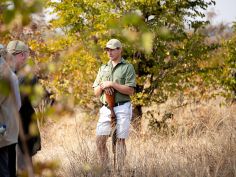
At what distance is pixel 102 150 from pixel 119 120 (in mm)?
429

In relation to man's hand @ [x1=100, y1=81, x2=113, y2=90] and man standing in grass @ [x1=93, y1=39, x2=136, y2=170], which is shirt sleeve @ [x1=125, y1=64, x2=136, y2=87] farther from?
man's hand @ [x1=100, y1=81, x2=113, y2=90]

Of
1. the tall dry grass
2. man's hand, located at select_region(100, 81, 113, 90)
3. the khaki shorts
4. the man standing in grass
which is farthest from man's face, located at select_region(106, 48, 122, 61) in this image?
the tall dry grass

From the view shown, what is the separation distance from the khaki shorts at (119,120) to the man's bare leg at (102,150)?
78 mm

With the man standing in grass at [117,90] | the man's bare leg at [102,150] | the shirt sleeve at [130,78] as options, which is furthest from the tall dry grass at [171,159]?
the shirt sleeve at [130,78]

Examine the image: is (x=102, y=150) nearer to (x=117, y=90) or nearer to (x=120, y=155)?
(x=120, y=155)

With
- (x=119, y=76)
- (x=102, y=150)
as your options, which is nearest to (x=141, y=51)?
(x=119, y=76)

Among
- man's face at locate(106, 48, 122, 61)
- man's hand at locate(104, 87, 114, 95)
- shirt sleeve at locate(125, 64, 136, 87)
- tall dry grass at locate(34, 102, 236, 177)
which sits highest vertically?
man's face at locate(106, 48, 122, 61)

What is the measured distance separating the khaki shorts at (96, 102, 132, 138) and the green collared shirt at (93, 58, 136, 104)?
0.10 metres

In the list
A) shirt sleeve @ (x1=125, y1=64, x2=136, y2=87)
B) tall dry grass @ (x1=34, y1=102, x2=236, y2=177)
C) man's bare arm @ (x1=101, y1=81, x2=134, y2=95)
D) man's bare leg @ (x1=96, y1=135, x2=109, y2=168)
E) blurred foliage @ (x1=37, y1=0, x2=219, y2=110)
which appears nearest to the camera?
tall dry grass @ (x1=34, y1=102, x2=236, y2=177)

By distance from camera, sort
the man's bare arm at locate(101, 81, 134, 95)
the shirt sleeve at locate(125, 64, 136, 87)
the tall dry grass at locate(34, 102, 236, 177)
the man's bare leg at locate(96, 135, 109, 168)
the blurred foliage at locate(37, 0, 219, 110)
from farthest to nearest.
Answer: the blurred foliage at locate(37, 0, 219, 110)
the shirt sleeve at locate(125, 64, 136, 87)
the man's bare arm at locate(101, 81, 134, 95)
the man's bare leg at locate(96, 135, 109, 168)
the tall dry grass at locate(34, 102, 236, 177)

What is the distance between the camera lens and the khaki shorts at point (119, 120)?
5.93m

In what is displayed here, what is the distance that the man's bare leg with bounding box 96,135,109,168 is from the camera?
5.38 metres

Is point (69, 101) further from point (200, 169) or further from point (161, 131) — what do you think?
point (161, 131)

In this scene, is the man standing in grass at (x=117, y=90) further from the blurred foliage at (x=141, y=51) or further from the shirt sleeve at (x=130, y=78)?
the blurred foliage at (x=141, y=51)
